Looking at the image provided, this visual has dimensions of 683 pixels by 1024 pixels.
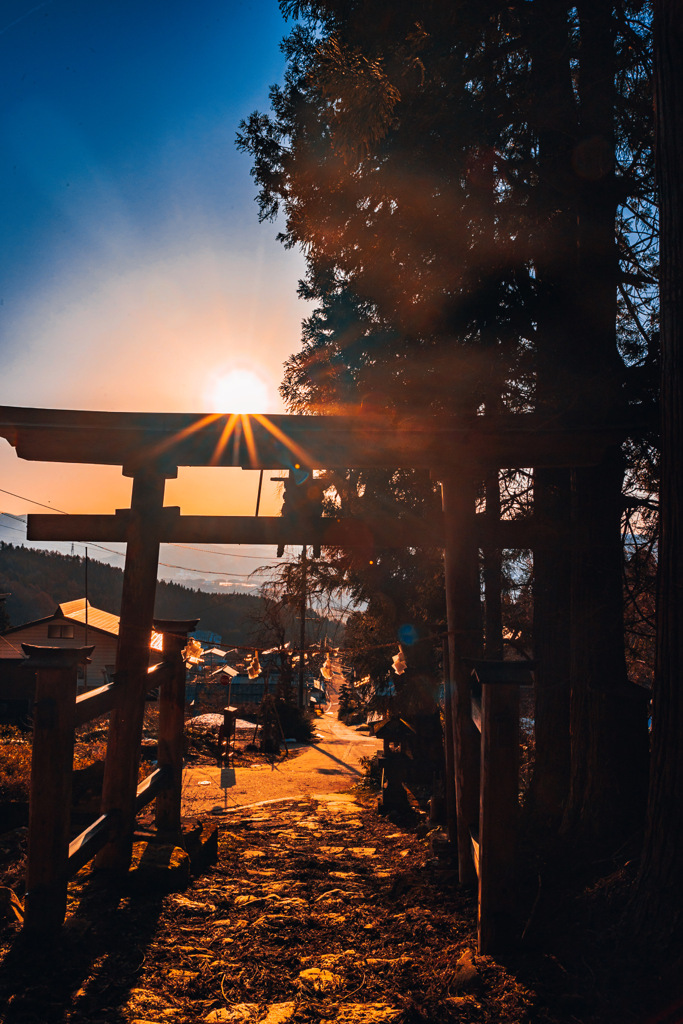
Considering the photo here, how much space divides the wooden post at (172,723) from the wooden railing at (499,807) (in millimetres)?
2970

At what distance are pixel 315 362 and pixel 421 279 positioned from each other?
3.75 meters

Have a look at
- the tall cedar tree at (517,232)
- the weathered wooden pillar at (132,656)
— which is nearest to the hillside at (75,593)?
the tall cedar tree at (517,232)

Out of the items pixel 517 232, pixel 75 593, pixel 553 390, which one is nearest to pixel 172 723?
pixel 553 390

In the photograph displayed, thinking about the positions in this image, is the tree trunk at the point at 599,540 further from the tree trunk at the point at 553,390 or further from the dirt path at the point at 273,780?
the dirt path at the point at 273,780

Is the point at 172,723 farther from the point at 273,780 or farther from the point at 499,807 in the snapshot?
the point at 273,780

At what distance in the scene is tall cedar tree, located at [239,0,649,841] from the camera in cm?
519

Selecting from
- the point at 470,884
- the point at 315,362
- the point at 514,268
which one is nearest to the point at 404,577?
the point at 315,362

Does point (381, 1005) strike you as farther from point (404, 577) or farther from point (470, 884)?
point (404, 577)

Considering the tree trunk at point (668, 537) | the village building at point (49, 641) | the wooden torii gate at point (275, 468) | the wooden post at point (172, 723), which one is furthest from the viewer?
the village building at point (49, 641)

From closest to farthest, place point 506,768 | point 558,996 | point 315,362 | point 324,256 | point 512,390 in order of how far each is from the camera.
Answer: point 558,996 < point 506,768 < point 512,390 < point 324,256 < point 315,362

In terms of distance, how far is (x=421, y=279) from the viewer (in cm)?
676

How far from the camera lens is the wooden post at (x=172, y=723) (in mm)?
5402

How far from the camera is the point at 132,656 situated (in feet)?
15.6

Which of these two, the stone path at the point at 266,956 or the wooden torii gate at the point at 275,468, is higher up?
the wooden torii gate at the point at 275,468
